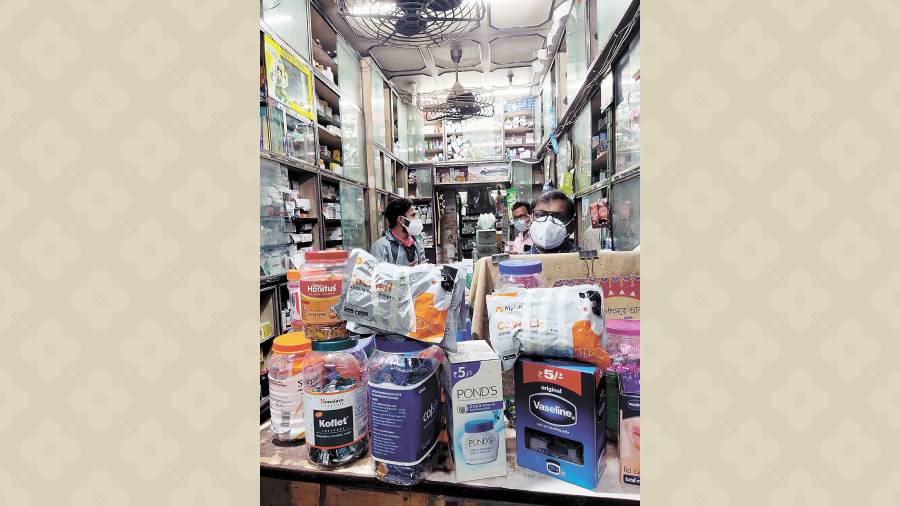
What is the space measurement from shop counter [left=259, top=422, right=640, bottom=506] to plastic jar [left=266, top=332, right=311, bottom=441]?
91mm

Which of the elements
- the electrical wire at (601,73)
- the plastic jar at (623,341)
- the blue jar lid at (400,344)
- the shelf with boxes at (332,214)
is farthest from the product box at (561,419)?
the shelf with boxes at (332,214)

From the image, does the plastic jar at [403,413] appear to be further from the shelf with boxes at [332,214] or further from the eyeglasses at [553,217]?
the shelf with boxes at [332,214]

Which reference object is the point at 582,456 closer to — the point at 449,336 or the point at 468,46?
the point at 449,336

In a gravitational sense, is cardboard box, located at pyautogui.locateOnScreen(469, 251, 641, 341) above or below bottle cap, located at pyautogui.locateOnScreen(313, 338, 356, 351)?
above

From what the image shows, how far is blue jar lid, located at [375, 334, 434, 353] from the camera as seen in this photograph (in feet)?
2.89

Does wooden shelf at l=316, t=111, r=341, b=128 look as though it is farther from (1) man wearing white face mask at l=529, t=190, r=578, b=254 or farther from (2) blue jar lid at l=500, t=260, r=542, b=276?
(2) blue jar lid at l=500, t=260, r=542, b=276

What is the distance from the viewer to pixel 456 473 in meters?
0.87

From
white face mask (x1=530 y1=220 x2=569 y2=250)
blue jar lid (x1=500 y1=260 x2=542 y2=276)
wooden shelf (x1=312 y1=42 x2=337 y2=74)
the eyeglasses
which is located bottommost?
blue jar lid (x1=500 y1=260 x2=542 y2=276)

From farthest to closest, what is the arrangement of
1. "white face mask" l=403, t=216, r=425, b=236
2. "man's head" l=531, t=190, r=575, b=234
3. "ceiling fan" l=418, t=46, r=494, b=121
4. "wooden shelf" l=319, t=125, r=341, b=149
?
1. "ceiling fan" l=418, t=46, r=494, b=121
2. "wooden shelf" l=319, t=125, r=341, b=149
3. "white face mask" l=403, t=216, r=425, b=236
4. "man's head" l=531, t=190, r=575, b=234

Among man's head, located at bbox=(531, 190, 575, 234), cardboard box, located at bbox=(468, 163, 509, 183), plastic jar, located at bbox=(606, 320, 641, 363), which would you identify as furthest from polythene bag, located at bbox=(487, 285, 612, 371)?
cardboard box, located at bbox=(468, 163, 509, 183)

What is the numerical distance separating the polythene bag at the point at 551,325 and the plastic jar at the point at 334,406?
359mm

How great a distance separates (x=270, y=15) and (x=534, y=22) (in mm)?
3547

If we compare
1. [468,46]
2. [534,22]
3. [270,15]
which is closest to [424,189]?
[468,46]

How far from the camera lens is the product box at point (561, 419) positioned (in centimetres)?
81
